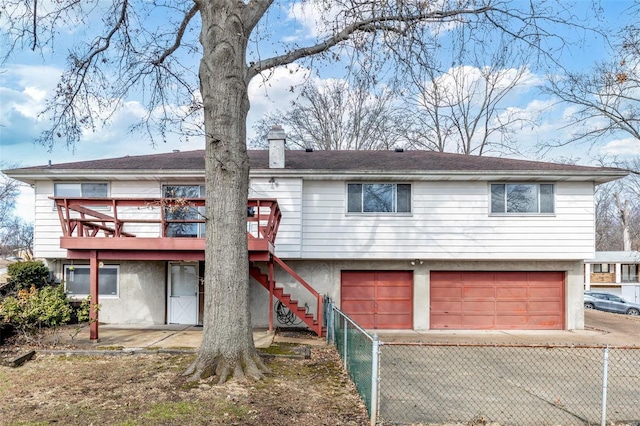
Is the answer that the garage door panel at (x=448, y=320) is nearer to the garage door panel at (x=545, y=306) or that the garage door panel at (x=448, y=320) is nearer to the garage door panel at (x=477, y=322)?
the garage door panel at (x=477, y=322)

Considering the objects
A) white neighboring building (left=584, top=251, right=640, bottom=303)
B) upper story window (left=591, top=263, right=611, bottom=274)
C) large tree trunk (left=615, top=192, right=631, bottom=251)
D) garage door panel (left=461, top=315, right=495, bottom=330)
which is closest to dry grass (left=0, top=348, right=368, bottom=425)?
garage door panel (left=461, top=315, right=495, bottom=330)

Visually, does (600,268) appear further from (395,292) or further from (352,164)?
(352,164)

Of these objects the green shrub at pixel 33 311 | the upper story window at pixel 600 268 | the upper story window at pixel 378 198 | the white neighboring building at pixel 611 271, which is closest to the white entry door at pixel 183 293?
the green shrub at pixel 33 311

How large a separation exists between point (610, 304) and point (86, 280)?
25.4 m

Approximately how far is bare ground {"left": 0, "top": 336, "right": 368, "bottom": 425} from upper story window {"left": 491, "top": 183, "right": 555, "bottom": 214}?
7.88 metres

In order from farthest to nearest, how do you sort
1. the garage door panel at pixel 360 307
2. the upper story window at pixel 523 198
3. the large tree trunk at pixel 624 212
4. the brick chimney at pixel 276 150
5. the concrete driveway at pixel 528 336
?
1. the large tree trunk at pixel 624 212
2. the garage door panel at pixel 360 307
3. the upper story window at pixel 523 198
4. the brick chimney at pixel 276 150
5. the concrete driveway at pixel 528 336

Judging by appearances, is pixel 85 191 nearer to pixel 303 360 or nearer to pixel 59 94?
pixel 59 94

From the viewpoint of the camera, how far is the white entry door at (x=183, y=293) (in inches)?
493

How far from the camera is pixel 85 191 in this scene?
489 inches

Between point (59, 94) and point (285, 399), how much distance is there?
7821 mm

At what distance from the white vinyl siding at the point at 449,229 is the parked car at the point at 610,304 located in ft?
45.5

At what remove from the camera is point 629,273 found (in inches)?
1398

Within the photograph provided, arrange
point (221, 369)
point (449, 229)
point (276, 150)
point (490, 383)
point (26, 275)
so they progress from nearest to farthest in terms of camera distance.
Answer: point (221, 369)
point (490, 383)
point (26, 275)
point (276, 150)
point (449, 229)

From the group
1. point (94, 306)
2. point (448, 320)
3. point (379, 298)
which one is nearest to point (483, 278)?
point (448, 320)
